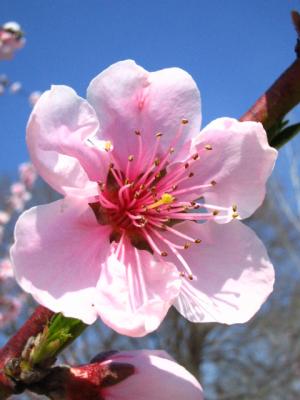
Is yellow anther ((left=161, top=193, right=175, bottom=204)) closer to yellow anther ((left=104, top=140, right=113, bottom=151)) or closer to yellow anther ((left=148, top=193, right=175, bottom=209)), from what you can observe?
yellow anther ((left=148, top=193, right=175, bottom=209))

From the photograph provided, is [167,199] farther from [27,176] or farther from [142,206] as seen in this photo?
[27,176]

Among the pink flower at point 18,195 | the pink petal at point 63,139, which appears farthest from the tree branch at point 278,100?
the pink flower at point 18,195

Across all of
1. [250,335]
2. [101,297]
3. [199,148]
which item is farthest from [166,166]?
[250,335]

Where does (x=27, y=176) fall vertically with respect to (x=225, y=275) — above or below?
below

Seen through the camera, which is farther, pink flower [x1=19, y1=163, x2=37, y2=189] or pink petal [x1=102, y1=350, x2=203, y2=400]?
pink flower [x1=19, y1=163, x2=37, y2=189]

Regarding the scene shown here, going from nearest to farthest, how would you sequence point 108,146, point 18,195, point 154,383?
point 154,383
point 108,146
point 18,195

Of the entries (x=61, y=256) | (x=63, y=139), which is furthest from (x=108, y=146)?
(x=61, y=256)

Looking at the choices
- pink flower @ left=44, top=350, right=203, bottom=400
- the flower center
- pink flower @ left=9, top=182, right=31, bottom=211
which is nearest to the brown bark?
pink flower @ left=44, top=350, right=203, bottom=400
